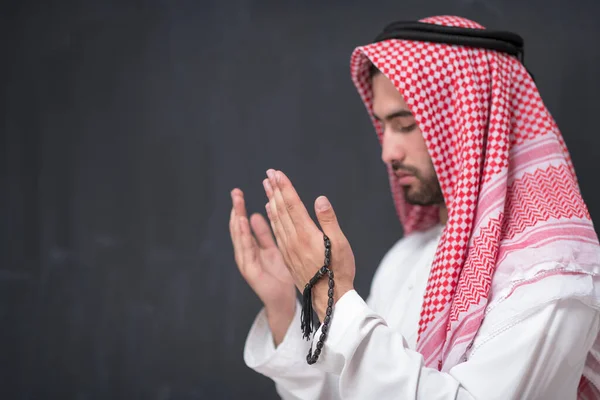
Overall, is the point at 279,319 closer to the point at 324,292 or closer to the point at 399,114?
the point at 324,292

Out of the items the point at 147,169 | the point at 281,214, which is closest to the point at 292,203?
the point at 281,214

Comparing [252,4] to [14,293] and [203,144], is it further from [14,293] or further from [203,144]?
[14,293]

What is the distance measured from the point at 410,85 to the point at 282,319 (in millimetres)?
671

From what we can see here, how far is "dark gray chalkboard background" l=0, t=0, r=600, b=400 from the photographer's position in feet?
6.56

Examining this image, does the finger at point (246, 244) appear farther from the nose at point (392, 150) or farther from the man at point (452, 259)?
the nose at point (392, 150)

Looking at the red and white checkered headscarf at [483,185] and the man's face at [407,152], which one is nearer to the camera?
the red and white checkered headscarf at [483,185]

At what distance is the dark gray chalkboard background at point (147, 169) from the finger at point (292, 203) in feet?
2.45

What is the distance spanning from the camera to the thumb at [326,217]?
118 cm

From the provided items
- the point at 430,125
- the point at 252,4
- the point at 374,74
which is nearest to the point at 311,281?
the point at 430,125

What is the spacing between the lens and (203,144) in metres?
2.02

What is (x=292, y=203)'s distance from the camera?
48.7 inches

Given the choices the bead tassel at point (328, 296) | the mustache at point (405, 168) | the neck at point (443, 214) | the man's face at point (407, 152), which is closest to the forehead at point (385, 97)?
the man's face at point (407, 152)

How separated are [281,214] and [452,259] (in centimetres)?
38

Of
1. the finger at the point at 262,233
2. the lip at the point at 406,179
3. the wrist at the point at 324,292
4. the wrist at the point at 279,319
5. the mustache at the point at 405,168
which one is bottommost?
the wrist at the point at 279,319
